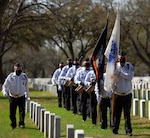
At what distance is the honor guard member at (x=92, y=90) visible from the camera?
15.2 meters

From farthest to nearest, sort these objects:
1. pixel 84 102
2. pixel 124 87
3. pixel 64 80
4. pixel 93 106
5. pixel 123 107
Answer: pixel 64 80 < pixel 84 102 < pixel 93 106 < pixel 123 107 < pixel 124 87

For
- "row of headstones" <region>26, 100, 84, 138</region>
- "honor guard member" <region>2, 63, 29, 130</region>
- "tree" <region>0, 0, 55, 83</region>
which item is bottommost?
"row of headstones" <region>26, 100, 84, 138</region>

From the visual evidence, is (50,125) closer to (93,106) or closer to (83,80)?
(93,106)

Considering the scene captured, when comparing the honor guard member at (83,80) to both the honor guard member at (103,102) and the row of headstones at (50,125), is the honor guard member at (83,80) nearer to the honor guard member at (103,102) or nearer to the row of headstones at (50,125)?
the row of headstones at (50,125)

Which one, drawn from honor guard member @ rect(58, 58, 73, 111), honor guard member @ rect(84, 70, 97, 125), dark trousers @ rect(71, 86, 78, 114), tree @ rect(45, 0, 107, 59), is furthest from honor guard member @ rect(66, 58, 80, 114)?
tree @ rect(45, 0, 107, 59)

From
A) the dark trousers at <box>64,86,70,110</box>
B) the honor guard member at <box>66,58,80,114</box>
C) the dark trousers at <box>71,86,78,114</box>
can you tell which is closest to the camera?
the dark trousers at <box>71,86,78,114</box>

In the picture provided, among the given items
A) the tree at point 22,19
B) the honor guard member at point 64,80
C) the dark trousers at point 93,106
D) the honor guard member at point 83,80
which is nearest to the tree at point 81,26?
the tree at point 22,19

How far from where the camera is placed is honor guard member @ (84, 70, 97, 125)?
1517 cm

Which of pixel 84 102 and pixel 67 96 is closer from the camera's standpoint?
pixel 84 102

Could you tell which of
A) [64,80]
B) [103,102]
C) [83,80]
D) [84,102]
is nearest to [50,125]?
[103,102]

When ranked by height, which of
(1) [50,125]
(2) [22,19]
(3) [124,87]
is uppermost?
(2) [22,19]

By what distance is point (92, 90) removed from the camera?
15.3 metres

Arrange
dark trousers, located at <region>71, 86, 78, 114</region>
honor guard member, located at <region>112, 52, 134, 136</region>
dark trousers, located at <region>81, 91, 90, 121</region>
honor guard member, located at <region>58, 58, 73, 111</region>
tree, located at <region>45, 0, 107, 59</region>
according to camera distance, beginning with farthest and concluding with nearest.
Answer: tree, located at <region>45, 0, 107, 59</region> → honor guard member, located at <region>58, 58, 73, 111</region> → dark trousers, located at <region>71, 86, 78, 114</region> → dark trousers, located at <region>81, 91, 90, 121</region> → honor guard member, located at <region>112, 52, 134, 136</region>

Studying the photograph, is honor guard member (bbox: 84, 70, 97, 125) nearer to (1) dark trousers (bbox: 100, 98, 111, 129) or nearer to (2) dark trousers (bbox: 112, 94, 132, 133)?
(1) dark trousers (bbox: 100, 98, 111, 129)
